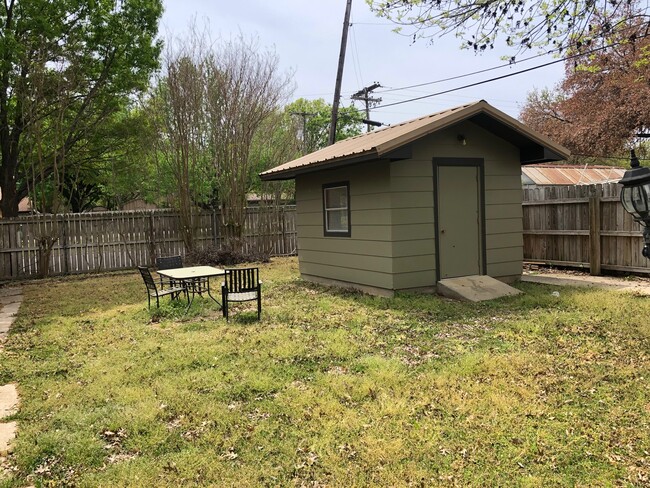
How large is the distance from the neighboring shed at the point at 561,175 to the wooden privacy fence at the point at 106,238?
9.02 meters

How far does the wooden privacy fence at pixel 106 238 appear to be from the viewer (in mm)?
12891

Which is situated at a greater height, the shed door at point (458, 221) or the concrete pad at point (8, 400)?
the shed door at point (458, 221)

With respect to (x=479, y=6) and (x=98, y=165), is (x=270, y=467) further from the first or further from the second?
(x=98, y=165)

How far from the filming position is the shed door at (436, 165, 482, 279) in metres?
8.56

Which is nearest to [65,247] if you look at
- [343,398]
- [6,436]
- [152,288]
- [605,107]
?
[152,288]

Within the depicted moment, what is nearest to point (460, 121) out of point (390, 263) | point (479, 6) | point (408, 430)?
point (390, 263)

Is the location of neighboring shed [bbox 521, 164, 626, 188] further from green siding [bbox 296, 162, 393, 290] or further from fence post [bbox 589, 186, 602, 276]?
green siding [bbox 296, 162, 393, 290]

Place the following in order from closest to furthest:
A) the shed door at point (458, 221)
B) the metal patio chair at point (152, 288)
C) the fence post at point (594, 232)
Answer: the metal patio chair at point (152, 288) < the shed door at point (458, 221) < the fence post at point (594, 232)

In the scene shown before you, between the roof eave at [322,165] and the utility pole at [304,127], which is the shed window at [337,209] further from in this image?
the utility pole at [304,127]

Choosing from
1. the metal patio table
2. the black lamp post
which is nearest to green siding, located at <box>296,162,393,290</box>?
the metal patio table

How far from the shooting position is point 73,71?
1273cm

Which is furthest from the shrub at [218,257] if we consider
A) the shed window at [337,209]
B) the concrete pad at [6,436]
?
the concrete pad at [6,436]

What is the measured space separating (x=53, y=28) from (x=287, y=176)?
7285mm

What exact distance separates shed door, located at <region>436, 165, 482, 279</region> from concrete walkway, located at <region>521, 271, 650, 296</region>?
154 cm
